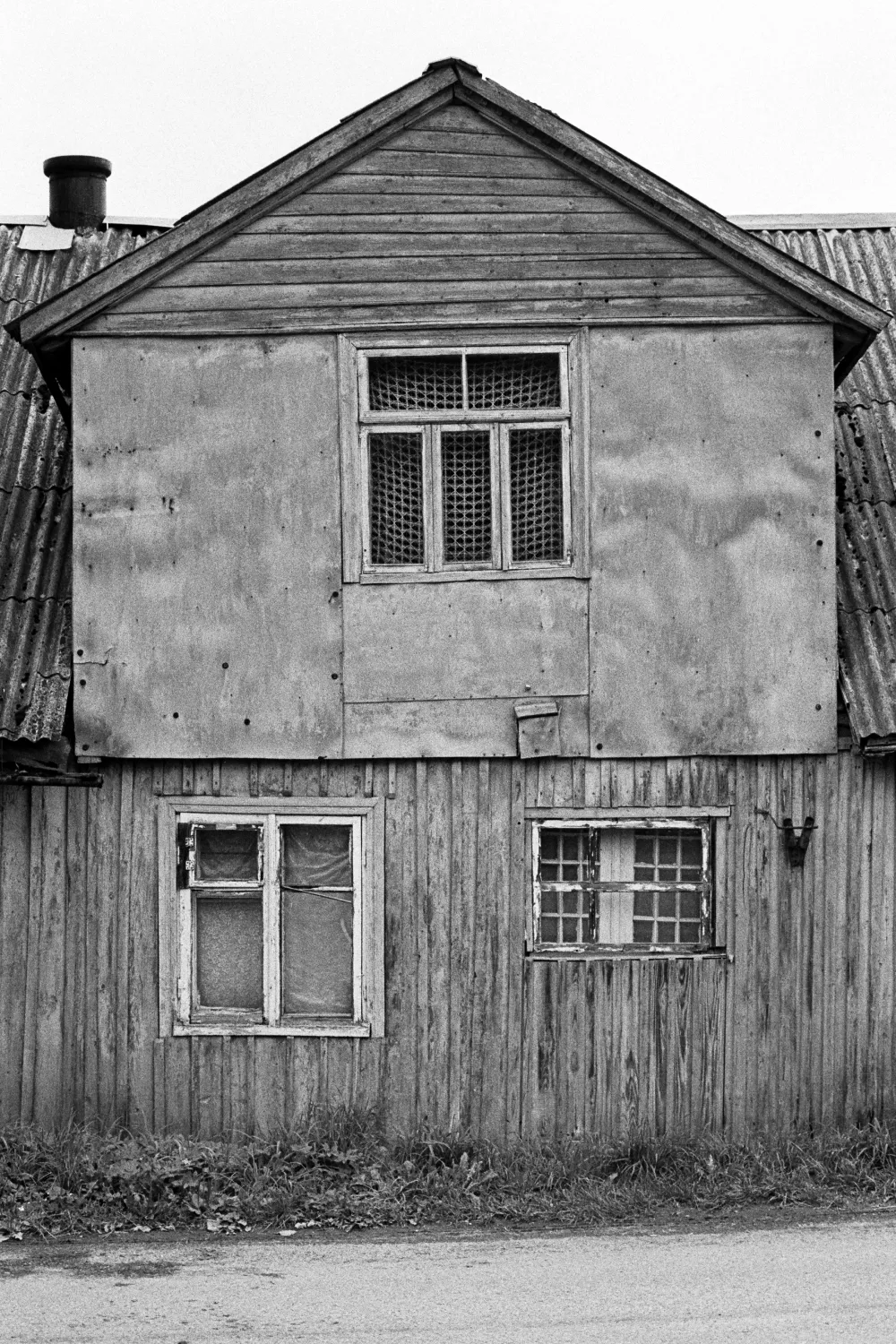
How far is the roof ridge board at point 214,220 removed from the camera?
9.14 m

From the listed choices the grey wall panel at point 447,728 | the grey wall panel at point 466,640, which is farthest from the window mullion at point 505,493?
the grey wall panel at point 447,728

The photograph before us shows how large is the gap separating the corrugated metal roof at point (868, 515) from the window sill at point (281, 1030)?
3.59 m

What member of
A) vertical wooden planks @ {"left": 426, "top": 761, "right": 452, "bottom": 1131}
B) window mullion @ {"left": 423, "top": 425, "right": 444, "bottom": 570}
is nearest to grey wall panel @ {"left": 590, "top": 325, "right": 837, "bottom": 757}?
window mullion @ {"left": 423, "top": 425, "right": 444, "bottom": 570}

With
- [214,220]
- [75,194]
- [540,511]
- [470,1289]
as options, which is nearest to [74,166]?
[75,194]

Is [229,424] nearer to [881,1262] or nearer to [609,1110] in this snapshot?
[609,1110]

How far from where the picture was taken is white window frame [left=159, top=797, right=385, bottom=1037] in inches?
362

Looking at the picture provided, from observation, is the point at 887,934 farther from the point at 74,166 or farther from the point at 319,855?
the point at 74,166

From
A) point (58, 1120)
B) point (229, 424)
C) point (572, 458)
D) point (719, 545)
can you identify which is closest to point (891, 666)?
point (719, 545)

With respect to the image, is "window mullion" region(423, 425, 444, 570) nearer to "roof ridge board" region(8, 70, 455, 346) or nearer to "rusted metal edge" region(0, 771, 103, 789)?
"roof ridge board" region(8, 70, 455, 346)

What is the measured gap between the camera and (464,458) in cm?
936

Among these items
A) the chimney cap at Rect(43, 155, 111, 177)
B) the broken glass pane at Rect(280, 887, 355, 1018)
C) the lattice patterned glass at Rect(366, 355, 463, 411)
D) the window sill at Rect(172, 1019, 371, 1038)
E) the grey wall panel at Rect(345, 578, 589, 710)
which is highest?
the chimney cap at Rect(43, 155, 111, 177)

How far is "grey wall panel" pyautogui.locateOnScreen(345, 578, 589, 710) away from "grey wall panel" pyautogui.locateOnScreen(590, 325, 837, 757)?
20cm

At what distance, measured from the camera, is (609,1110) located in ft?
30.2

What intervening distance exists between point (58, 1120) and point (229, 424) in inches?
177
